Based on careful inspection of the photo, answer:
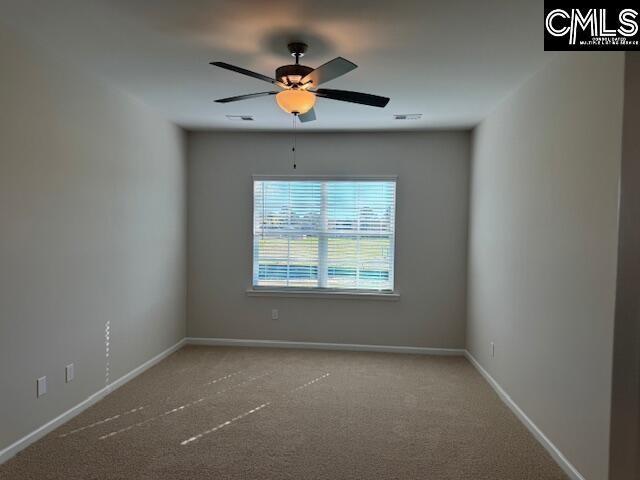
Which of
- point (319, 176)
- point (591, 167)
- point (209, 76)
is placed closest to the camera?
point (591, 167)

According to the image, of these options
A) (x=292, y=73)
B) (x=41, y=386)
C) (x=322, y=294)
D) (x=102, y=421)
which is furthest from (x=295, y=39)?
(x=322, y=294)

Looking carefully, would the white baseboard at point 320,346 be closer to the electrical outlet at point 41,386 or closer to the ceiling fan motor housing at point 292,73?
the electrical outlet at point 41,386

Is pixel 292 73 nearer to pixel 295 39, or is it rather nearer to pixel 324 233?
pixel 295 39

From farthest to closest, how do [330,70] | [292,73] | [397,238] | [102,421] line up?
[397,238], [102,421], [292,73], [330,70]

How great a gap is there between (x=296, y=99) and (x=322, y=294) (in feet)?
10.0

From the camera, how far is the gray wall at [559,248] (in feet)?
7.34

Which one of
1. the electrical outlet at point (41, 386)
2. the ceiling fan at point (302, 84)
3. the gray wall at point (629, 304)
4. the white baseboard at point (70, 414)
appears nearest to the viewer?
the gray wall at point (629, 304)

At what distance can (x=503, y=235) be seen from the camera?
12.6 feet

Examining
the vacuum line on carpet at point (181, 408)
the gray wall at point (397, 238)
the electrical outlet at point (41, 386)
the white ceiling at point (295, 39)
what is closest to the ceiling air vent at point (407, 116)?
the white ceiling at point (295, 39)

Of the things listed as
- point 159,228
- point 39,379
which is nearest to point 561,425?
point 39,379

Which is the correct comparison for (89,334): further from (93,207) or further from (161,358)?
(161,358)

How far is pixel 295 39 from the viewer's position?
2686 millimetres

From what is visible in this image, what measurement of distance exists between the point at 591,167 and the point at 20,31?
3.39 m

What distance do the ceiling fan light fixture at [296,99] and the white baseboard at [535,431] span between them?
261 centimetres
